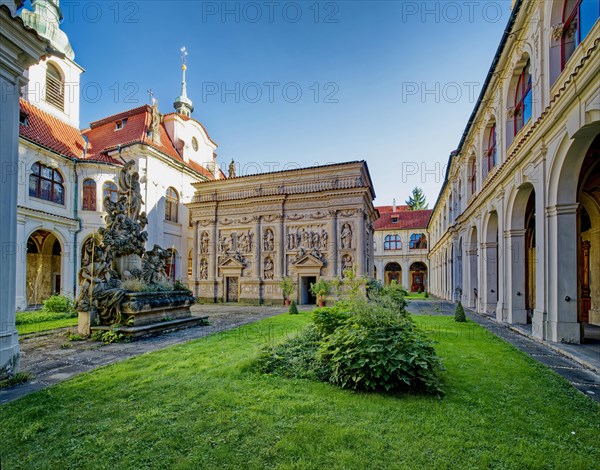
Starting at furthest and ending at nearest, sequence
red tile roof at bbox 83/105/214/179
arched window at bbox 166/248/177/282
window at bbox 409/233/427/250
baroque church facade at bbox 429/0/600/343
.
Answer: window at bbox 409/233/427/250 → red tile roof at bbox 83/105/214/179 → arched window at bbox 166/248/177/282 → baroque church facade at bbox 429/0/600/343

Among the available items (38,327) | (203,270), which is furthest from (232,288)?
(38,327)

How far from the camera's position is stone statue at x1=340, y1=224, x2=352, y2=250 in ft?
68.9

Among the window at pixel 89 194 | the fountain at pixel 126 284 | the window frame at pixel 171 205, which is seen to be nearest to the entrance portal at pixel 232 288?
the window frame at pixel 171 205

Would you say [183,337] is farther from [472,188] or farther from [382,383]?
[472,188]

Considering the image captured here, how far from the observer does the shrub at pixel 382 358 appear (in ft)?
15.8

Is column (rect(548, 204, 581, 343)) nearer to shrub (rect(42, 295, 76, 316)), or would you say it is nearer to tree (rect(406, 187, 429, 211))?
shrub (rect(42, 295, 76, 316))

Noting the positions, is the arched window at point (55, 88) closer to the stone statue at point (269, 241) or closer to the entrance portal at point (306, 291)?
the stone statue at point (269, 241)

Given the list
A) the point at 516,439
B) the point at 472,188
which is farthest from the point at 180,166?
the point at 516,439

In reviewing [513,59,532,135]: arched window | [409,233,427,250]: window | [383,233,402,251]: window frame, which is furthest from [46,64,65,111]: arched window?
[409,233,427,250]: window

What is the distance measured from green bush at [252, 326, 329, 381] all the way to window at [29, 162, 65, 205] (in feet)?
64.6

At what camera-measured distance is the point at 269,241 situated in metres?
23.4

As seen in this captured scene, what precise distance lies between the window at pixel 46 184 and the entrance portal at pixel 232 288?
12.2m

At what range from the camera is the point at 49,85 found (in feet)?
73.3

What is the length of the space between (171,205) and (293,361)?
922 inches
